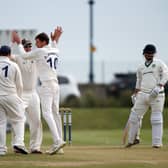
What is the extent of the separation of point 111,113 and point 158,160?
25594 mm

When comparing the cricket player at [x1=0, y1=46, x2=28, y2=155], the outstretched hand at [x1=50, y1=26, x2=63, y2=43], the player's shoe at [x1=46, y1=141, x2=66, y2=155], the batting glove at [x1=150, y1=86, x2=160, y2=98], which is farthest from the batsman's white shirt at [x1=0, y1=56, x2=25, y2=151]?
the batting glove at [x1=150, y1=86, x2=160, y2=98]

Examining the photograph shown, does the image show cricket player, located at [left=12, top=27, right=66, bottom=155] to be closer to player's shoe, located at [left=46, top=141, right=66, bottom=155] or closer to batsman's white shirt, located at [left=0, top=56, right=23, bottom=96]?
player's shoe, located at [left=46, top=141, right=66, bottom=155]

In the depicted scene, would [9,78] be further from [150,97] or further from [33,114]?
[150,97]

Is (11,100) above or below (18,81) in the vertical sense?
below

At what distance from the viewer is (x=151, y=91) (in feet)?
65.2

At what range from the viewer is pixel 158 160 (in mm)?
16719

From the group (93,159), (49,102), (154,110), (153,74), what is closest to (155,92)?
(153,74)

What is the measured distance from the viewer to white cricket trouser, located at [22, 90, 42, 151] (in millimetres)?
17828

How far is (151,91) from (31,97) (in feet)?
10.7

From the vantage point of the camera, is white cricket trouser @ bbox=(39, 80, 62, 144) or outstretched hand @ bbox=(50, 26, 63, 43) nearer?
white cricket trouser @ bbox=(39, 80, 62, 144)

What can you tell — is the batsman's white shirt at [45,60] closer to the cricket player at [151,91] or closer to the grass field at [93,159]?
the grass field at [93,159]

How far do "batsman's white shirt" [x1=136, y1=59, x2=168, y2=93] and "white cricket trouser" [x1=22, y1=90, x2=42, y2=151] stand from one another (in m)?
3.06

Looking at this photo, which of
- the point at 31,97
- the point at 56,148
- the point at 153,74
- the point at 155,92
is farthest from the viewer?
the point at 153,74

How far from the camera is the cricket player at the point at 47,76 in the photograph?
57.2 feet
